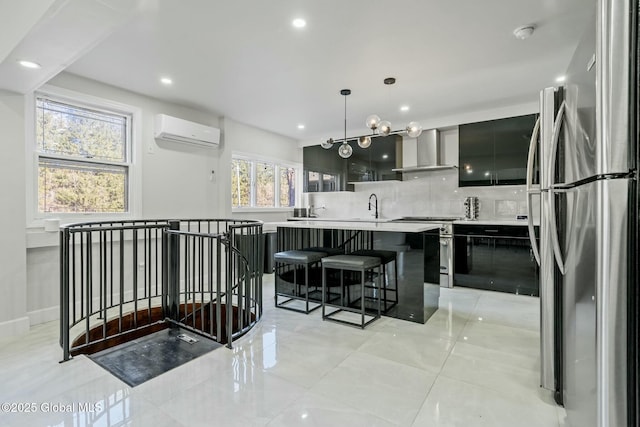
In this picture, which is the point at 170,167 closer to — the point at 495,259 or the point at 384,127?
the point at 384,127

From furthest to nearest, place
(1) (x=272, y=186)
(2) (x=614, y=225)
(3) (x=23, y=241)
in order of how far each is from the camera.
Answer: (1) (x=272, y=186) → (3) (x=23, y=241) → (2) (x=614, y=225)

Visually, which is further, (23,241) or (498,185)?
(498,185)

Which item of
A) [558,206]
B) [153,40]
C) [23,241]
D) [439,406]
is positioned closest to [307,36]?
[153,40]

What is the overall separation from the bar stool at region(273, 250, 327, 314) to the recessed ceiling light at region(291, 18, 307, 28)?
82.2 inches

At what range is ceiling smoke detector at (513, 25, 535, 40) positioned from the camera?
246 centimetres

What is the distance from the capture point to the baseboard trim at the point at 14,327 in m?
2.72

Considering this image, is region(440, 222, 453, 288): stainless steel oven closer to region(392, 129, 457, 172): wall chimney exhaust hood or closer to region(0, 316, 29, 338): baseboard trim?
region(392, 129, 457, 172): wall chimney exhaust hood

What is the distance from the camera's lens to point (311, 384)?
1.99m

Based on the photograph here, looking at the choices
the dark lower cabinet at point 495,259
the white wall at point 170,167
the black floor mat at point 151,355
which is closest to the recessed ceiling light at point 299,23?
the white wall at point 170,167

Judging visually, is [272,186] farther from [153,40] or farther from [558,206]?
[558,206]

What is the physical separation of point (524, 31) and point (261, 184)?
4.40 meters

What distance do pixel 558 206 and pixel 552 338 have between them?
765 mm

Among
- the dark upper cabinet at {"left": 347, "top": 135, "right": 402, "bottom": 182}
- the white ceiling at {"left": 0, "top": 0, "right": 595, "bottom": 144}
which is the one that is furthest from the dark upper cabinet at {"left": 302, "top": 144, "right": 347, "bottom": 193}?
the white ceiling at {"left": 0, "top": 0, "right": 595, "bottom": 144}

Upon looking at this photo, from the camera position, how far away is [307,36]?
2.59m
